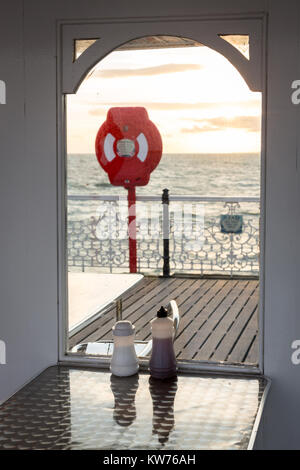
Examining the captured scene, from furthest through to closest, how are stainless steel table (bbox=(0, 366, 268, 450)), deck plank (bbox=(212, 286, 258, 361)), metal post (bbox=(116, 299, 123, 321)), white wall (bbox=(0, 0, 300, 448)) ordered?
metal post (bbox=(116, 299, 123, 321)) < deck plank (bbox=(212, 286, 258, 361)) < white wall (bbox=(0, 0, 300, 448)) < stainless steel table (bbox=(0, 366, 268, 450))

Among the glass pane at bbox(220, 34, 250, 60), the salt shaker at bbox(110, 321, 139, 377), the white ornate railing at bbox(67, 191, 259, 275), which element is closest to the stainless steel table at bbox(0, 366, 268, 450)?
Answer: the salt shaker at bbox(110, 321, 139, 377)

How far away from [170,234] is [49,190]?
1.56 ft

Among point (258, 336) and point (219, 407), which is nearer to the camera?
point (219, 407)

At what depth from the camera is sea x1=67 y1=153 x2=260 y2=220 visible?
2.33 meters

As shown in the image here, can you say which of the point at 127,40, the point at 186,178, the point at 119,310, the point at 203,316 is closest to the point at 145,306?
the point at 119,310

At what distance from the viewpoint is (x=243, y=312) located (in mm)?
2385

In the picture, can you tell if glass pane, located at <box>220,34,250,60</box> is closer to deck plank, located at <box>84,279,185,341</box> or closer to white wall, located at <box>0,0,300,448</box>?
white wall, located at <box>0,0,300,448</box>

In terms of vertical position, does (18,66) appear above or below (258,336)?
above

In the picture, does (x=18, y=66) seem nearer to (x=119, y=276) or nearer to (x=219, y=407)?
(x=119, y=276)

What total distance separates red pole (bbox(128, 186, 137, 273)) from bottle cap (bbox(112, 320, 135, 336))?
0.23 meters

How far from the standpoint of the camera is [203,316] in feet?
8.02

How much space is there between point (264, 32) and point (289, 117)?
0.98 feet
